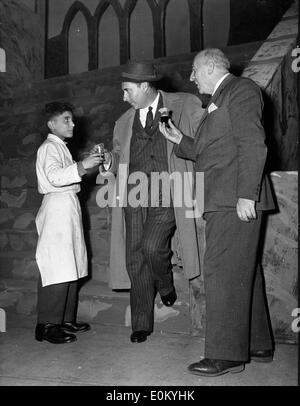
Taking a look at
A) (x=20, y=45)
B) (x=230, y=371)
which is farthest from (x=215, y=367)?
(x=20, y=45)

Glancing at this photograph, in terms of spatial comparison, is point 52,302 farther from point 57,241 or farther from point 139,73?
point 139,73

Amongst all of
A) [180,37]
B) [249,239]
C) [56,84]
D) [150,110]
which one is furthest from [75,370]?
[180,37]

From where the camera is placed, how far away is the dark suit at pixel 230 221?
2117 millimetres

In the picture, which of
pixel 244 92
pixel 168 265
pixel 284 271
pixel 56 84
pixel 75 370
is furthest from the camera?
pixel 56 84

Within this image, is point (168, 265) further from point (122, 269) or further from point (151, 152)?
point (151, 152)

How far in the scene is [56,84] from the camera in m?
6.53

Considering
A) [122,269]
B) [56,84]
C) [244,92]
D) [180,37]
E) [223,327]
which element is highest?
[180,37]

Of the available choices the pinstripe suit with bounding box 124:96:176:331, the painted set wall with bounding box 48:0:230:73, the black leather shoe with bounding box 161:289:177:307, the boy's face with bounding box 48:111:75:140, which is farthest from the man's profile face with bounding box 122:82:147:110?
the painted set wall with bounding box 48:0:230:73

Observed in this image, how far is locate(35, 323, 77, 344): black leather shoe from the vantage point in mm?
2865

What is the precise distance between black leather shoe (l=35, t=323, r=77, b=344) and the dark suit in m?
1.15

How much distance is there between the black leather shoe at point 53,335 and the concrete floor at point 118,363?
1.5 inches

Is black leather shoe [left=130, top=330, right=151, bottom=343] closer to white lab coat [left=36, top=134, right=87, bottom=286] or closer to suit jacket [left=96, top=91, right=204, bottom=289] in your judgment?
suit jacket [left=96, top=91, right=204, bottom=289]

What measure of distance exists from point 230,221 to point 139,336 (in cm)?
118

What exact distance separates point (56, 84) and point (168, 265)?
15.2ft
